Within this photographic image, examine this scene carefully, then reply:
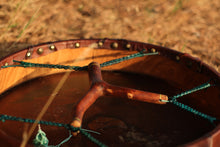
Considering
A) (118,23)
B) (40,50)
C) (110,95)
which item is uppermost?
(118,23)

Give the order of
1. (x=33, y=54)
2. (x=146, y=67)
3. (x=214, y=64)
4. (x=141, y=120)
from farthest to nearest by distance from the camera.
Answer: (x=214, y=64)
(x=146, y=67)
(x=33, y=54)
(x=141, y=120)

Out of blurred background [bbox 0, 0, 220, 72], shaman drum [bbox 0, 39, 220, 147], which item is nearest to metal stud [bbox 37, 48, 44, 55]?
shaman drum [bbox 0, 39, 220, 147]

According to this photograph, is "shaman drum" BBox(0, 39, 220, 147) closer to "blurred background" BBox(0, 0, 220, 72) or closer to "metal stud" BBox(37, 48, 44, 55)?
"metal stud" BBox(37, 48, 44, 55)

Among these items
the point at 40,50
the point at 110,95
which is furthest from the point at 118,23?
the point at 110,95

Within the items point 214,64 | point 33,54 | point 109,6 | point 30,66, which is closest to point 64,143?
point 30,66

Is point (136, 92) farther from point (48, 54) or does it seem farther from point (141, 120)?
point (48, 54)

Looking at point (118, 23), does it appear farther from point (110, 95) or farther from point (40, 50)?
point (110, 95)
